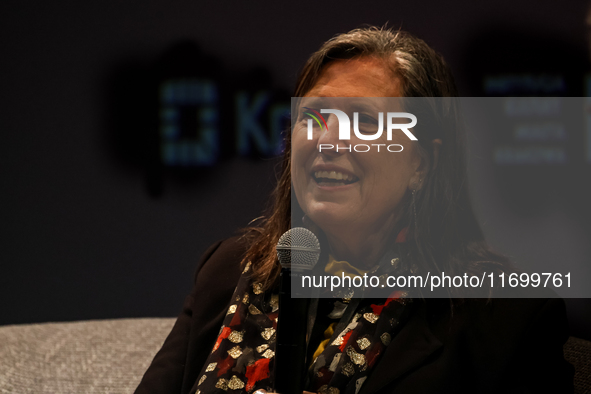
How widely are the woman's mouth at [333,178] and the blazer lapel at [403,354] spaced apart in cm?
41

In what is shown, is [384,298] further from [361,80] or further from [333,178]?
[361,80]

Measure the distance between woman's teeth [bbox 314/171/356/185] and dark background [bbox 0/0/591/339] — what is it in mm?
1537

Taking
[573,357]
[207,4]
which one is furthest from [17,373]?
[207,4]

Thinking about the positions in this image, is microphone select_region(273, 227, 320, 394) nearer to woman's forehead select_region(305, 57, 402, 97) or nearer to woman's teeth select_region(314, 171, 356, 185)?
woman's teeth select_region(314, 171, 356, 185)

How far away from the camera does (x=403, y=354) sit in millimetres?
1370

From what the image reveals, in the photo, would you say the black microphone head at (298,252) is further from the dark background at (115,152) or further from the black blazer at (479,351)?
the dark background at (115,152)

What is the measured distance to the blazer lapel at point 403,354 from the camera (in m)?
1.34

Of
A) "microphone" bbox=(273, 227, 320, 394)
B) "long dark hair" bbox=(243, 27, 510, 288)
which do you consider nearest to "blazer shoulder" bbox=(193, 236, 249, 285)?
"long dark hair" bbox=(243, 27, 510, 288)

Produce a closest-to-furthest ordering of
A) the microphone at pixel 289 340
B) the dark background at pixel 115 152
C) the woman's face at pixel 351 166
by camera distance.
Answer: the microphone at pixel 289 340, the woman's face at pixel 351 166, the dark background at pixel 115 152

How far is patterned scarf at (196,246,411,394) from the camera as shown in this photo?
4.51 feet

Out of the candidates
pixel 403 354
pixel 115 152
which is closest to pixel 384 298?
pixel 403 354

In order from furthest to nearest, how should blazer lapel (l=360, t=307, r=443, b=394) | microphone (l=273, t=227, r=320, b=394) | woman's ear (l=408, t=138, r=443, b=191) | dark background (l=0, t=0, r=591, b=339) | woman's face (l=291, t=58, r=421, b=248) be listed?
1. dark background (l=0, t=0, r=591, b=339)
2. woman's ear (l=408, t=138, r=443, b=191)
3. woman's face (l=291, t=58, r=421, b=248)
4. blazer lapel (l=360, t=307, r=443, b=394)
5. microphone (l=273, t=227, r=320, b=394)

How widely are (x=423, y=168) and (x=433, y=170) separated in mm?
34

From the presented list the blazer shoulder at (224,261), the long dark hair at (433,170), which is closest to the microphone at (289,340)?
the long dark hair at (433,170)
